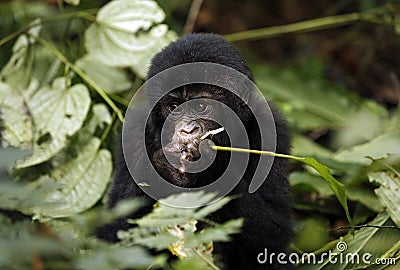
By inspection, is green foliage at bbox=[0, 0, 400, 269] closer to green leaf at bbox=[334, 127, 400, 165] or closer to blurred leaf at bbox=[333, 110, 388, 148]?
green leaf at bbox=[334, 127, 400, 165]

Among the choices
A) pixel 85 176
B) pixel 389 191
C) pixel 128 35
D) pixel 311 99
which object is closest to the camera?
pixel 389 191

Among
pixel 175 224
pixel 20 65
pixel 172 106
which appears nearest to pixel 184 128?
pixel 172 106

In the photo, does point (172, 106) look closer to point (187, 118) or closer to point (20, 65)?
point (187, 118)

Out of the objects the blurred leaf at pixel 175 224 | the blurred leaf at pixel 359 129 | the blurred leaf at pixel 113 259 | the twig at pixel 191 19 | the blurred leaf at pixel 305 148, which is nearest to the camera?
the blurred leaf at pixel 113 259

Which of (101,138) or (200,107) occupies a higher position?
(200,107)

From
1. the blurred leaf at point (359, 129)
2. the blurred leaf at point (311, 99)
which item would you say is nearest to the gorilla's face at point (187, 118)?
the blurred leaf at point (311, 99)

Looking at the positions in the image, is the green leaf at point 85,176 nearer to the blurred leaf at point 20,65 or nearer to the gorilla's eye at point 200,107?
the blurred leaf at point 20,65
